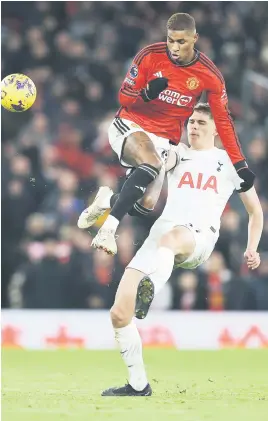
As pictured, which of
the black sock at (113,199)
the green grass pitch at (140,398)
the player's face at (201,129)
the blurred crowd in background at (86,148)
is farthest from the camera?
the blurred crowd in background at (86,148)

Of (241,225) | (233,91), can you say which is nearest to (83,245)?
(241,225)

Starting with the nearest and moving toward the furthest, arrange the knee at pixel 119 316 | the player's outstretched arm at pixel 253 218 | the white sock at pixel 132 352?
the knee at pixel 119 316, the white sock at pixel 132 352, the player's outstretched arm at pixel 253 218

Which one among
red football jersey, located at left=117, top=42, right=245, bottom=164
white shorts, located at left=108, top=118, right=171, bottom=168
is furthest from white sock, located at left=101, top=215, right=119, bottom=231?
red football jersey, located at left=117, top=42, right=245, bottom=164

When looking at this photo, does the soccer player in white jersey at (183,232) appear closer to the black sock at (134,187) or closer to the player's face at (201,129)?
the player's face at (201,129)

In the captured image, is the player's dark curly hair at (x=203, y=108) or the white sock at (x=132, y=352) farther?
the player's dark curly hair at (x=203, y=108)

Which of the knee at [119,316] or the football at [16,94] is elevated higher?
the football at [16,94]

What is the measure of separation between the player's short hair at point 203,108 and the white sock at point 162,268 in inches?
51.6

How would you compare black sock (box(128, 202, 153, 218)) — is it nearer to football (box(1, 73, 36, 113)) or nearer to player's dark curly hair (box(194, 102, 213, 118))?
player's dark curly hair (box(194, 102, 213, 118))

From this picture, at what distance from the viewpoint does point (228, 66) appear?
16.6 m

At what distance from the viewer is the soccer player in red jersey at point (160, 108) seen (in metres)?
8.37

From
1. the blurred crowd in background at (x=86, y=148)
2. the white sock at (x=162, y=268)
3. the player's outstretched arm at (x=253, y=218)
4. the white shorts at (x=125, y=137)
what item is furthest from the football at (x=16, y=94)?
the blurred crowd in background at (x=86, y=148)

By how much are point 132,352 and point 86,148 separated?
23.4 feet

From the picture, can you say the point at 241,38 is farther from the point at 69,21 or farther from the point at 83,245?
the point at 83,245

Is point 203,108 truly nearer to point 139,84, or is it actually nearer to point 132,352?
point 139,84
